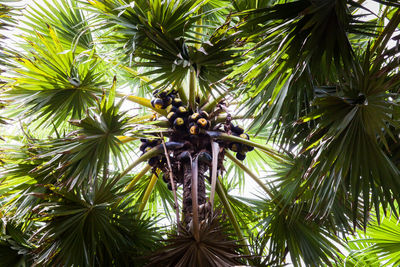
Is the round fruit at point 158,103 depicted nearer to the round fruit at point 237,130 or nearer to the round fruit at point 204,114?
the round fruit at point 204,114

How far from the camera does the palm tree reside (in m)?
2.44

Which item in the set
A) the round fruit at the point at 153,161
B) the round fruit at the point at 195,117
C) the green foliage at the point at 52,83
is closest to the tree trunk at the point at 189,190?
the round fruit at the point at 153,161

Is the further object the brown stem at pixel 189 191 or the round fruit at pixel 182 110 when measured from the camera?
the round fruit at pixel 182 110

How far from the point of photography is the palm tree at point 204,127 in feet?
8.01

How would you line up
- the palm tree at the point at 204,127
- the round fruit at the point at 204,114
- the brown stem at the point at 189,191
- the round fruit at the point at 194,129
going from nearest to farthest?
the palm tree at the point at 204,127, the brown stem at the point at 189,191, the round fruit at the point at 194,129, the round fruit at the point at 204,114

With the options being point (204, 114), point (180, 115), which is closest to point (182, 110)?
point (180, 115)

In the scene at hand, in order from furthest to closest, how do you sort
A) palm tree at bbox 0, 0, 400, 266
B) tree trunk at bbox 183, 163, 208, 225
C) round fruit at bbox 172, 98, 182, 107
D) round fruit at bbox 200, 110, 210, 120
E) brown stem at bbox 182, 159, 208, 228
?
round fruit at bbox 172, 98, 182, 107 < round fruit at bbox 200, 110, 210, 120 < tree trunk at bbox 183, 163, 208, 225 < brown stem at bbox 182, 159, 208, 228 < palm tree at bbox 0, 0, 400, 266

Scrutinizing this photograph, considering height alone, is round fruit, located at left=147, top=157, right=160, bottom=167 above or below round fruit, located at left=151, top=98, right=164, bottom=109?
below

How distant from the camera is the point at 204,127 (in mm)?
3482

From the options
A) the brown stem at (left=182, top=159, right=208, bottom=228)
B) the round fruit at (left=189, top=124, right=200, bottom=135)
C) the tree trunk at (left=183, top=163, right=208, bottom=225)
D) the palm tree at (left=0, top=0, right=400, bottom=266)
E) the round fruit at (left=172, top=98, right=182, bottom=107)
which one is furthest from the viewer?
the round fruit at (left=172, top=98, right=182, bottom=107)

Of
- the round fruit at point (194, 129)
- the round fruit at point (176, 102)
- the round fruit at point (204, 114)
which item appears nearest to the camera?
the round fruit at point (194, 129)

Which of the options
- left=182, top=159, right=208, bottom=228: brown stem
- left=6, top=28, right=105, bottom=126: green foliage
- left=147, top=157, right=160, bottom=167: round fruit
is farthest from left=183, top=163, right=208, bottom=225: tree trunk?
left=6, top=28, right=105, bottom=126: green foliage

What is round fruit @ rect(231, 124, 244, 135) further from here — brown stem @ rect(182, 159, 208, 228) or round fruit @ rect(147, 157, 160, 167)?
round fruit @ rect(147, 157, 160, 167)

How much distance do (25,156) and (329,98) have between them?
7.82 feet
